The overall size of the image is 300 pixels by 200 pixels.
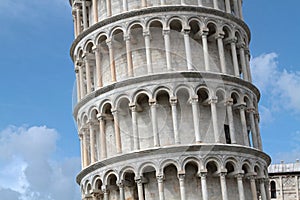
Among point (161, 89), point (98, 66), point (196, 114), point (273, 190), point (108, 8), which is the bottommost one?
point (196, 114)

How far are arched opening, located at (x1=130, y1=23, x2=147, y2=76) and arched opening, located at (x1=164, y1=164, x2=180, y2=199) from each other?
4244mm

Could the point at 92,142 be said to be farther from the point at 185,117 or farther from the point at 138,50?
the point at 138,50

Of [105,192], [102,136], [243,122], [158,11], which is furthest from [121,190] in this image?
[158,11]

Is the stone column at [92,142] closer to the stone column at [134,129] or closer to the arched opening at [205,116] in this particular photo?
the stone column at [134,129]

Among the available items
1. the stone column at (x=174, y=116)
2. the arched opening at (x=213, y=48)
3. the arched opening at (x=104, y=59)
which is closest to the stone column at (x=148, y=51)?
the stone column at (x=174, y=116)

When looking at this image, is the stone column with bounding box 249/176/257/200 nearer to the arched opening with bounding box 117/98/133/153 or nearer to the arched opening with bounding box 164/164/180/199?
the arched opening with bounding box 164/164/180/199

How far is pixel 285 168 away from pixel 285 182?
4.13ft

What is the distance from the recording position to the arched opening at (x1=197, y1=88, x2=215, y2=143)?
90.1 feet

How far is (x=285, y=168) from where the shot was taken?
57.5 m

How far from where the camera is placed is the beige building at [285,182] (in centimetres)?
5625

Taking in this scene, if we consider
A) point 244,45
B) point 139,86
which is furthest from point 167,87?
point 244,45

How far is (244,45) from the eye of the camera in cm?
3052

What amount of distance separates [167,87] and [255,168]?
509cm

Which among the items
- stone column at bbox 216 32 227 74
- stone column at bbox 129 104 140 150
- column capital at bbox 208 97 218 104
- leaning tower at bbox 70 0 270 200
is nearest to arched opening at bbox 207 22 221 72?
leaning tower at bbox 70 0 270 200
